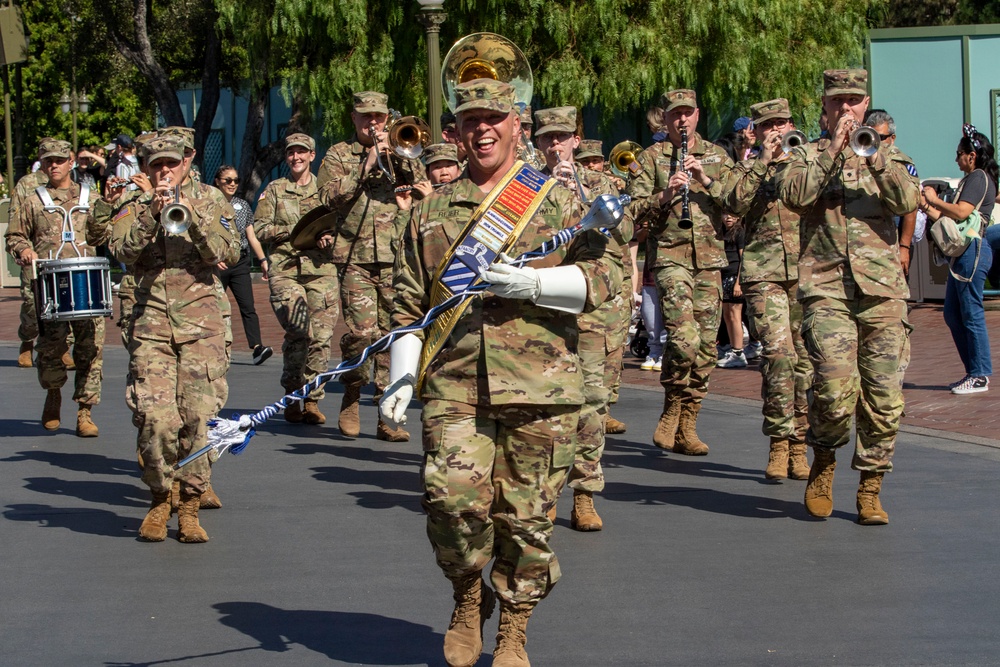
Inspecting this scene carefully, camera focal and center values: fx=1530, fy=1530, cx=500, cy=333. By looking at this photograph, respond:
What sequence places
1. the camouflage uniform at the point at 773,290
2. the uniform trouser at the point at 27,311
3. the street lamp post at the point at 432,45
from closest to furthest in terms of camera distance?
the camouflage uniform at the point at 773,290, the uniform trouser at the point at 27,311, the street lamp post at the point at 432,45

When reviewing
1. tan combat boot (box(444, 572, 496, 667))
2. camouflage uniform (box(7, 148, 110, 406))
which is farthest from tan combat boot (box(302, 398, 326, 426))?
tan combat boot (box(444, 572, 496, 667))

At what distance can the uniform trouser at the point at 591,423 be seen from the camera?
7781 mm

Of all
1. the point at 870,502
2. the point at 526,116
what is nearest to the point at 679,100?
the point at 526,116

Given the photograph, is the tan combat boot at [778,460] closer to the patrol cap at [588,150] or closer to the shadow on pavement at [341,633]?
the patrol cap at [588,150]

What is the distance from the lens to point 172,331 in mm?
7848

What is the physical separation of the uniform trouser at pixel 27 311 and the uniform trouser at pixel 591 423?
22.8ft

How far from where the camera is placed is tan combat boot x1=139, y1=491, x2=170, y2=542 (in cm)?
786

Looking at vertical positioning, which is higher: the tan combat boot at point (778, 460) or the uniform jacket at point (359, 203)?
the uniform jacket at point (359, 203)

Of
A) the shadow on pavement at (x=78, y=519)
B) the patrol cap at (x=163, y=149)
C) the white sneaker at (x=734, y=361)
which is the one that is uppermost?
the patrol cap at (x=163, y=149)

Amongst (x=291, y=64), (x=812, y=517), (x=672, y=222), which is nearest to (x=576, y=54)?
(x=291, y=64)

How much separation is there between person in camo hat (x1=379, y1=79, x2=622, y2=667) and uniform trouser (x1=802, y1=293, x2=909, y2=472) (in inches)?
106

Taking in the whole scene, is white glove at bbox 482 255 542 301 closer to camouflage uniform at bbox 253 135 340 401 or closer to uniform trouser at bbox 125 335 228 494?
uniform trouser at bbox 125 335 228 494

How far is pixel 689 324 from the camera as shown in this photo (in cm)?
991

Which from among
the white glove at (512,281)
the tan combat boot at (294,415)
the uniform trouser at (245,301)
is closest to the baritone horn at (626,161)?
the tan combat boot at (294,415)
